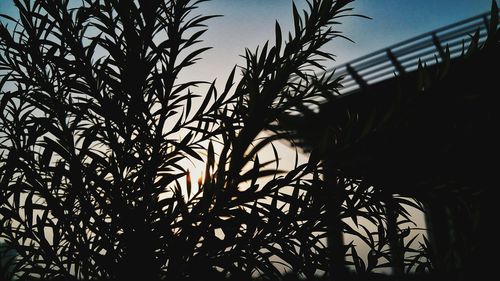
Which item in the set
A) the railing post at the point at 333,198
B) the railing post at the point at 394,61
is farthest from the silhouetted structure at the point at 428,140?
the railing post at the point at 394,61

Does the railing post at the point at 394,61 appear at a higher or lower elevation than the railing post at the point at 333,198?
higher

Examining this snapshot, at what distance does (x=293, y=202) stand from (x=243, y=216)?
18 cm

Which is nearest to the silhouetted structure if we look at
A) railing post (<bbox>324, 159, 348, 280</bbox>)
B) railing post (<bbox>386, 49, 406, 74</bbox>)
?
railing post (<bbox>324, 159, 348, 280</bbox>)

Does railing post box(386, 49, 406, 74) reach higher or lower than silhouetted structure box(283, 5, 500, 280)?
higher

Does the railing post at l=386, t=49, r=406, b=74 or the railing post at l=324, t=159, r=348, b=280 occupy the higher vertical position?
the railing post at l=386, t=49, r=406, b=74

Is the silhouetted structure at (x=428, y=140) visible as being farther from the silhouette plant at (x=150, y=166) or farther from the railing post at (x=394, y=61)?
the railing post at (x=394, y=61)

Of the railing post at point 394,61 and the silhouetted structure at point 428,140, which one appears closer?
the silhouetted structure at point 428,140

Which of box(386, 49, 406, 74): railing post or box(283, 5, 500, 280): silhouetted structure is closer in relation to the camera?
box(283, 5, 500, 280): silhouetted structure

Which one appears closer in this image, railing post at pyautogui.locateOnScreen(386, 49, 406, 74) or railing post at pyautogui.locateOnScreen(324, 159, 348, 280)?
railing post at pyautogui.locateOnScreen(324, 159, 348, 280)

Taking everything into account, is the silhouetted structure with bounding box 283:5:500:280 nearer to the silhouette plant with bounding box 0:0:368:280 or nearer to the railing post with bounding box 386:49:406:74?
the silhouette plant with bounding box 0:0:368:280

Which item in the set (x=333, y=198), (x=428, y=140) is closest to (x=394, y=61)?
(x=428, y=140)

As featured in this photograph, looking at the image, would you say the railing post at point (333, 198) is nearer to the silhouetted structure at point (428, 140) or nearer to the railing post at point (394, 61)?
the silhouetted structure at point (428, 140)

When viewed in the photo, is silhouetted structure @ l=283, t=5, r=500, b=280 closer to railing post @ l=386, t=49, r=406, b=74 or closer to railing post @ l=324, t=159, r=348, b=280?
railing post @ l=324, t=159, r=348, b=280

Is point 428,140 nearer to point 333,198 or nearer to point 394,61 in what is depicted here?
point 333,198
